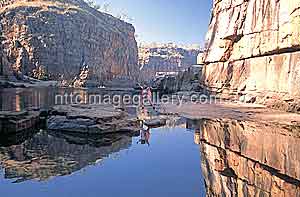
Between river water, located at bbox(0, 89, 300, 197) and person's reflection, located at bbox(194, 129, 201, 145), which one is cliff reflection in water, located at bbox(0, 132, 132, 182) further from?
person's reflection, located at bbox(194, 129, 201, 145)

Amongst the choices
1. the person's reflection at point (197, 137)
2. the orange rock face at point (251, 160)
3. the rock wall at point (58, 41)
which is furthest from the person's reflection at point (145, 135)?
the rock wall at point (58, 41)

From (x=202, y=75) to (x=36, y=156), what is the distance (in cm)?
2890

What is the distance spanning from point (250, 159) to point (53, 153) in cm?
503

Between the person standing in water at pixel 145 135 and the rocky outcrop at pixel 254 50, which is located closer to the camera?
the person standing in water at pixel 145 135

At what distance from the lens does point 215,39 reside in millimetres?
32688

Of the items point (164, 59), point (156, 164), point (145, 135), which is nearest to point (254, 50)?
point (145, 135)

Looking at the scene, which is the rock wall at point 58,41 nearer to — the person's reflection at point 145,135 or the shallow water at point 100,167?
the person's reflection at point 145,135

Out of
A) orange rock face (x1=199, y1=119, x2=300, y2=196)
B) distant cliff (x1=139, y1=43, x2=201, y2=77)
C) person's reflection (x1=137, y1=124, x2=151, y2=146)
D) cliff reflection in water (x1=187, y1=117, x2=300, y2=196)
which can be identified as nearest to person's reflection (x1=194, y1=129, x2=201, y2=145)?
cliff reflection in water (x1=187, y1=117, x2=300, y2=196)

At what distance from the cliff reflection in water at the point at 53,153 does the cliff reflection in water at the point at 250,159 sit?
277 cm

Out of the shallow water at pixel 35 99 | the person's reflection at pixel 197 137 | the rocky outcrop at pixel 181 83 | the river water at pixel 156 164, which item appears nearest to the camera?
the river water at pixel 156 164

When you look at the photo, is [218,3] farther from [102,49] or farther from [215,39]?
[102,49]

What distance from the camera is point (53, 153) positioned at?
9.10m

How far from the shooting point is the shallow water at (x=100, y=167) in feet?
20.3

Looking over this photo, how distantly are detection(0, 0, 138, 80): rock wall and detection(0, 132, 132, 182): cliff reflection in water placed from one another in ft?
188
